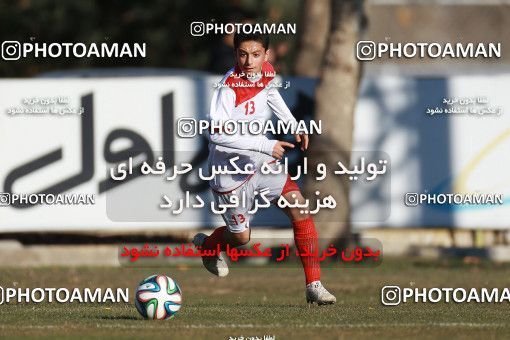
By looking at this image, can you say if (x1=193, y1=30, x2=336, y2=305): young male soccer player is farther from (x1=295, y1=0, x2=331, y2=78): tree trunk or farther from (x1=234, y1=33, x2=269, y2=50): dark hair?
(x1=295, y1=0, x2=331, y2=78): tree trunk

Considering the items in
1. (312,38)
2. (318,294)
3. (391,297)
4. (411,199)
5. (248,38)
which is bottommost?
(391,297)

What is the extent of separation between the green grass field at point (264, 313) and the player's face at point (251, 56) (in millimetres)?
2050

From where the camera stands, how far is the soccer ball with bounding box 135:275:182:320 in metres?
11.1

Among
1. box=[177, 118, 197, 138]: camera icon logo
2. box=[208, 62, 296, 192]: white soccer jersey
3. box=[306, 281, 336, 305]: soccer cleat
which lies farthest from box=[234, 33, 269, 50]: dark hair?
box=[177, 118, 197, 138]: camera icon logo

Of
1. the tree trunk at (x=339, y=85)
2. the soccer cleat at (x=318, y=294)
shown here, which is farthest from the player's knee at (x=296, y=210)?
the tree trunk at (x=339, y=85)

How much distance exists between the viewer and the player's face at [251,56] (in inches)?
487

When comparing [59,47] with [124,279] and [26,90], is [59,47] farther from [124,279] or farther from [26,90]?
[26,90]

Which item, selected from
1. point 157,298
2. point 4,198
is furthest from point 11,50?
point 157,298

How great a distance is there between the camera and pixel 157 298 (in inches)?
438

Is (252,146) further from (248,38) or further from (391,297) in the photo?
(391,297)

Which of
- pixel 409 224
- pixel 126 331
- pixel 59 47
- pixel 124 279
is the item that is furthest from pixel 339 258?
pixel 126 331

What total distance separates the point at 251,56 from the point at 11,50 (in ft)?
17.4

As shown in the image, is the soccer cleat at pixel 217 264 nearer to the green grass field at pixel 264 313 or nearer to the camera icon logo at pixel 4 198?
the green grass field at pixel 264 313

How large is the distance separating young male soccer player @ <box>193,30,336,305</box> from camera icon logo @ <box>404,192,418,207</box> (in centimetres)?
919
